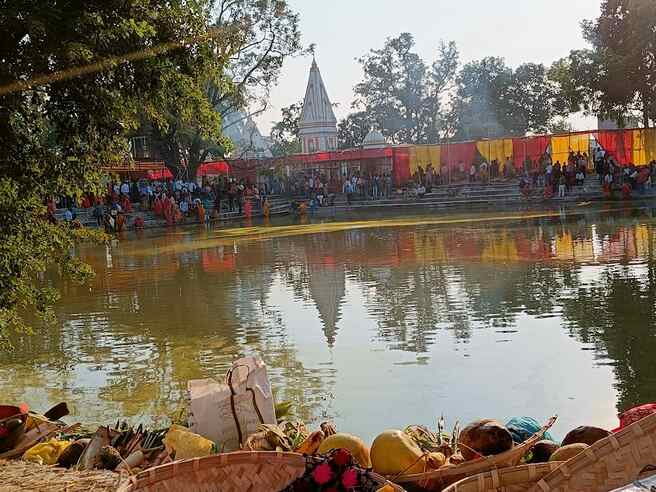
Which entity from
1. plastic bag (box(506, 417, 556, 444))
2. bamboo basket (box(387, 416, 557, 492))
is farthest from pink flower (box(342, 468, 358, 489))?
plastic bag (box(506, 417, 556, 444))

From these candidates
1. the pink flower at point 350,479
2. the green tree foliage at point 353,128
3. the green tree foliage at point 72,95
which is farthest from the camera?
the green tree foliage at point 353,128

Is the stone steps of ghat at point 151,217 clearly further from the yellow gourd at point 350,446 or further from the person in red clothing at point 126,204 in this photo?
the yellow gourd at point 350,446

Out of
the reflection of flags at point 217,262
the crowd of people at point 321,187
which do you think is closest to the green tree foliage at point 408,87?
the crowd of people at point 321,187

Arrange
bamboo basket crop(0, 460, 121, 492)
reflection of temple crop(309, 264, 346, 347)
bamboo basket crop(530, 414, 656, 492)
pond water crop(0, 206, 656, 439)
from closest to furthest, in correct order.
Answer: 1. bamboo basket crop(530, 414, 656, 492)
2. bamboo basket crop(0, 460, 121, 492)
3. pond water crop(0, 206, 656, 439)
4. reflection of temple crop(309, 264, 346, 347)

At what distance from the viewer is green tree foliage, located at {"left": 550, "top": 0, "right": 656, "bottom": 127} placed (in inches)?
1111

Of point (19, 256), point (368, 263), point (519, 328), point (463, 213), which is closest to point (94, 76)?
point (19, 256)

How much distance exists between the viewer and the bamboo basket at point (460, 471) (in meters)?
2.96

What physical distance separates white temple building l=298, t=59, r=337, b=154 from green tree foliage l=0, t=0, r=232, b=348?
4442cm

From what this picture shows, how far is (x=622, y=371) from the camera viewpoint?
5.75 metres

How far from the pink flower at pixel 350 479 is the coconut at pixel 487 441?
710 millimetres

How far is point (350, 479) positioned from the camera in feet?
8.53

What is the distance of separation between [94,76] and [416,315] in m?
4.70

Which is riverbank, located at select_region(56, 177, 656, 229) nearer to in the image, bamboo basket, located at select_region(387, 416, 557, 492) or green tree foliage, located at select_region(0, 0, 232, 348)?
green tree foliage, located at select_region(0, 0, 232, 348)

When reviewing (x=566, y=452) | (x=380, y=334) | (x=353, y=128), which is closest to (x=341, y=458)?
(x=566, y=452)
